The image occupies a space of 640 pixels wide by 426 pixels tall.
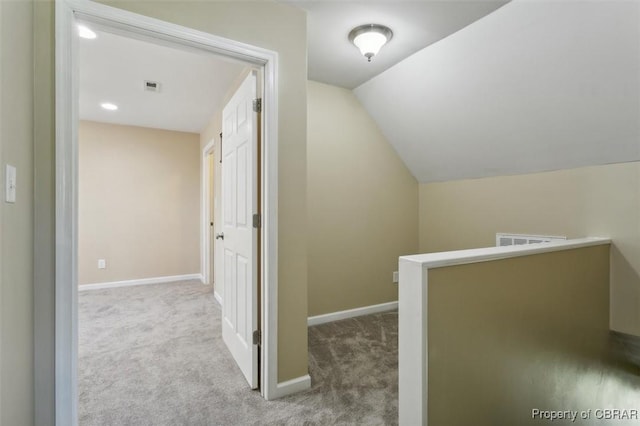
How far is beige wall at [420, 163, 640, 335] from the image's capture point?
2090 mm

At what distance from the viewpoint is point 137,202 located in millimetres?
4496

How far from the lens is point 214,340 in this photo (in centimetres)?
259

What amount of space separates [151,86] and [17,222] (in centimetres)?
243

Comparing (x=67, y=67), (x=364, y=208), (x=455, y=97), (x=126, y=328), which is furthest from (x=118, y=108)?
(x=455, y=97)

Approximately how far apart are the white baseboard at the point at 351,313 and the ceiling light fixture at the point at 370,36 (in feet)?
7.79

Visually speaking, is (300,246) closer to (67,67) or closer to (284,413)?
(284,413)

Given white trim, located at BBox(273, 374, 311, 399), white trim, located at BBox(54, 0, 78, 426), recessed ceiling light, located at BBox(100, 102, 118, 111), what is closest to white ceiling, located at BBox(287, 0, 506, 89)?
white trim, located at BBox(54, 0, 78, 426)

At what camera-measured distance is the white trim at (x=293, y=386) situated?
1.79 metres

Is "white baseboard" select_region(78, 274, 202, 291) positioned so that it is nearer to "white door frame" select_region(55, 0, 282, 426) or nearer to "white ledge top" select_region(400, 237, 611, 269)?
"white door frame" select_region(55, 0, 282, 426)

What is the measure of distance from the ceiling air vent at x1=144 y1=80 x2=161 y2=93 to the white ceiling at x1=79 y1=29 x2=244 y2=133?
1.6 inches

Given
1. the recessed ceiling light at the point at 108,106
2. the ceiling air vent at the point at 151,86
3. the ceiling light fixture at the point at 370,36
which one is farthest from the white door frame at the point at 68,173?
the recessed ceiling light at the point at 108,106

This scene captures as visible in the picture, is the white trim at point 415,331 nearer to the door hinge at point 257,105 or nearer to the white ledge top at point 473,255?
the white ledge top at point 473,255

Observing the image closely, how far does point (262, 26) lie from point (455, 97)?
1665 mm

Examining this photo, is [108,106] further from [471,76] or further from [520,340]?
[520,340]
